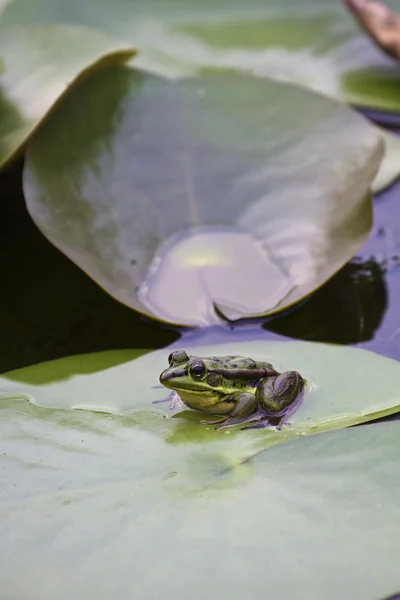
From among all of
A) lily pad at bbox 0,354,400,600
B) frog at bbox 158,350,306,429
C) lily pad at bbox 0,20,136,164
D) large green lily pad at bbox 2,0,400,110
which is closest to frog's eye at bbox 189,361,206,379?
frog at bbox 158,350,306,429

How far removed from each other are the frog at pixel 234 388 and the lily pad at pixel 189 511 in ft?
0.30

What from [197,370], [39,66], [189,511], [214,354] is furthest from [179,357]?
[39,66]

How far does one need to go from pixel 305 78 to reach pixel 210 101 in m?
0.55

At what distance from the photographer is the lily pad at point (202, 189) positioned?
68.8 inches

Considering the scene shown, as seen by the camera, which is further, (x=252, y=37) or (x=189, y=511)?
(x=252, y=37)

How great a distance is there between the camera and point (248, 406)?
150 cm

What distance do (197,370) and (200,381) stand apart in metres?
0.02

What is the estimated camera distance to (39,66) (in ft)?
6.68

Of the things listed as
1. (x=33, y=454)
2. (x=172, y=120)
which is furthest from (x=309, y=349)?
(x=172, y=120)

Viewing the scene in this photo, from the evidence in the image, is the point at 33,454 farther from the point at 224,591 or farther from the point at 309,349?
the point at 309,349

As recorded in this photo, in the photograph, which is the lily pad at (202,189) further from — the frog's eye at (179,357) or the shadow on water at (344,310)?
the frog's eye at (179,357)

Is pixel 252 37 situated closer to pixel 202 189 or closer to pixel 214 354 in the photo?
pixel 202 189

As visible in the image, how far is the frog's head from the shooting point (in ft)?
4.79

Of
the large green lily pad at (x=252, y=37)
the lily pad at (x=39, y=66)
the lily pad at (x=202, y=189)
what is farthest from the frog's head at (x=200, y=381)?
the large green lily pad at (x=252, y=37)
